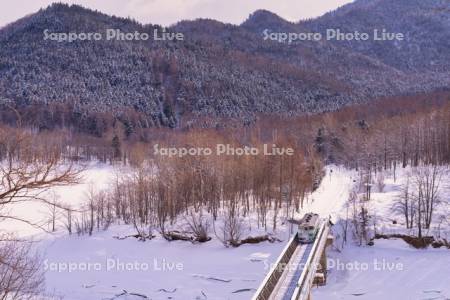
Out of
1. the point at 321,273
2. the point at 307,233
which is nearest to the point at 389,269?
the point at 321,273

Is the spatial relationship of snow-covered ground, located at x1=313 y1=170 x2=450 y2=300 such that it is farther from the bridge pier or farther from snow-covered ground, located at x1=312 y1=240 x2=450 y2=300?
the bridge pier

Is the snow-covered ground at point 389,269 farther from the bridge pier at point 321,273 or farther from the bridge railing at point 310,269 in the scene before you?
the bridge railing at point 310,269

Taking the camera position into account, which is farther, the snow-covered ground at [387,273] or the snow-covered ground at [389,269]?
the snow-covered ground at [389,269]

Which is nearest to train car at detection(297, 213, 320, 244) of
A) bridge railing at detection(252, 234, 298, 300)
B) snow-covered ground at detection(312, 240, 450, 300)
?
bridge railing at detection(252, 234, 298, 300)

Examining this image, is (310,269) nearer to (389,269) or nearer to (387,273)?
(387,273)

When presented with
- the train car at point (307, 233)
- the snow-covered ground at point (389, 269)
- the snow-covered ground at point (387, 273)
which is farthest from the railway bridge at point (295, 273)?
the snow-covered ground at point (389, 269)

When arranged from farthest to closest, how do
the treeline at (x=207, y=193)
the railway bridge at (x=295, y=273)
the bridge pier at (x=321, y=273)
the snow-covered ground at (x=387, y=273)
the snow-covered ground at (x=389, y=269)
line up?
1. the treeline at (x=207, y=193)
2. the bridge pier at (x=321, y=273)
3. the snow-covered ground at (x=389, y=269)
4. the snow-covered ground at (x=387, y=273)
5. the railway bridge at (x=295, y=273)

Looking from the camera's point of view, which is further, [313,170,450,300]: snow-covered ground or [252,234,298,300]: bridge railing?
[313,170,450,300]: snow-covered ground
